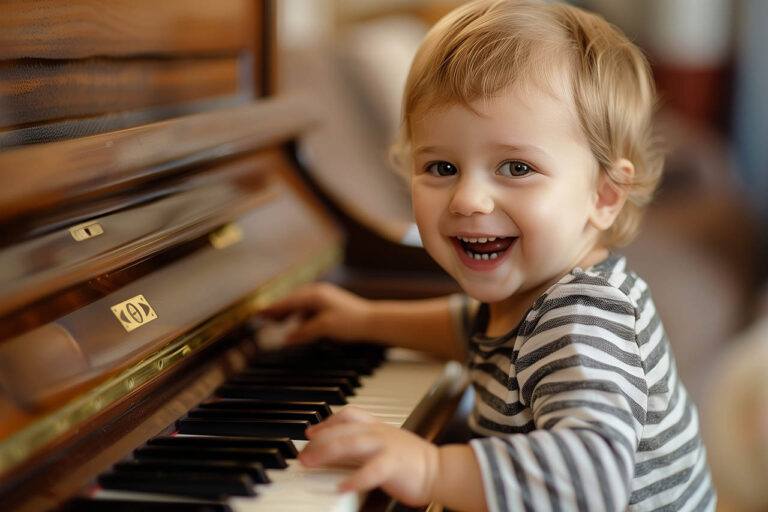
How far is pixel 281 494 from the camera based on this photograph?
862 millimetres

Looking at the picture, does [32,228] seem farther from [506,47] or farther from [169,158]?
[506,47]

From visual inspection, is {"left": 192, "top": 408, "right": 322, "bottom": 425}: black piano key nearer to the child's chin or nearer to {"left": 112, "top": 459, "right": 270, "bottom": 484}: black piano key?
{"left": 112, "top": 459, "right": 270, "bottom": 484}: black piano key

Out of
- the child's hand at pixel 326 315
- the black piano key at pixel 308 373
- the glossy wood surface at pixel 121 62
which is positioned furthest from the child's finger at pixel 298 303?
the glossy wood surface at pixel 121 62

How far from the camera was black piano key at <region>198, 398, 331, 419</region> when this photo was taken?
1.07 metres

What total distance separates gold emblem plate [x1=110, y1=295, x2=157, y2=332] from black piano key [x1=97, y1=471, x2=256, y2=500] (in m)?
0.19

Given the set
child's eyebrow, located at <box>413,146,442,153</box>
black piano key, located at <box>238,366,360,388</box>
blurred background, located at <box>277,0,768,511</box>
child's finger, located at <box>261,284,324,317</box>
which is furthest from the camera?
blurred background, located at <box>277,0,768,511</box>

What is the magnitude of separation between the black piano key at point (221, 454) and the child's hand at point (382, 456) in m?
0.03

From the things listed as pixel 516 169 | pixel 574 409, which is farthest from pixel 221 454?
pixel 516 169

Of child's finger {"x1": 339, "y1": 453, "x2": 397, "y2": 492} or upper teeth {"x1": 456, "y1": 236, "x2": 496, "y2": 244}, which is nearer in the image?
child's finger {"x1": 339, "y1": 453, "x2": 397, "y2": 492}

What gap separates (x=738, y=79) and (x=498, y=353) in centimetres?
359

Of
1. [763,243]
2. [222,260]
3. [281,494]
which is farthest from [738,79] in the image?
[281,494]

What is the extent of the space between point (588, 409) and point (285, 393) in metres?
0.41

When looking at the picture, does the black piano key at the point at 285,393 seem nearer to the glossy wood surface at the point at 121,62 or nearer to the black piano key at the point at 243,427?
the black piano key at the point at 243,427

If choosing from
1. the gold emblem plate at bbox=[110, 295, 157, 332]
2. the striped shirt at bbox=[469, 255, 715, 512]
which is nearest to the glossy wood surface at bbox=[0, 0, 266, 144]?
the gold emblem plate at bbox=[110, 295, 157, 332]
